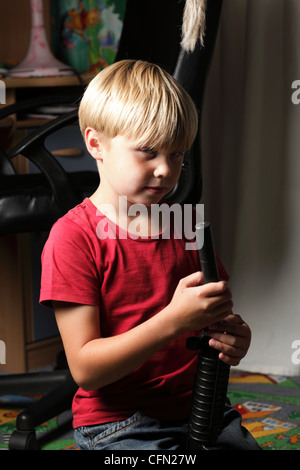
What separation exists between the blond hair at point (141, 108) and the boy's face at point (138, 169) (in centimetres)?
1

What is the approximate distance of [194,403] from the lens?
0.78 m

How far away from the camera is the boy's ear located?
0.86 meters

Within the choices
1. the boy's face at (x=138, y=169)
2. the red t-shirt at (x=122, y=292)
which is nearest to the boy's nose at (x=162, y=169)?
the boy's face at (x=138, y=169)

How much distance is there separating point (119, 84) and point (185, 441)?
46cm

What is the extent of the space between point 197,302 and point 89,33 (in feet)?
5.47

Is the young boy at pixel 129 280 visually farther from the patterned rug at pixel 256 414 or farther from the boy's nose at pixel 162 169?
the patterned rug at pixel 256 414

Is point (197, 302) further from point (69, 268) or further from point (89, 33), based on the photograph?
point (89, 33)

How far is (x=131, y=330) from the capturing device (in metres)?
0.78

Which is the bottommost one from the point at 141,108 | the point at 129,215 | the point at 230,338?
the point at 230,338

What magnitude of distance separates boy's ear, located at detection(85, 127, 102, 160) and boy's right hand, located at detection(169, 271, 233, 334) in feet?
0.77

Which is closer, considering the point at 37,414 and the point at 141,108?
the point at 141,108

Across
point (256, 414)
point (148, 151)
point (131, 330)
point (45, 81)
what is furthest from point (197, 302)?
point (45, 81)

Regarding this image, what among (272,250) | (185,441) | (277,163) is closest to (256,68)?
(277,163)

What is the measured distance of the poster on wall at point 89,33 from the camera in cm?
218
